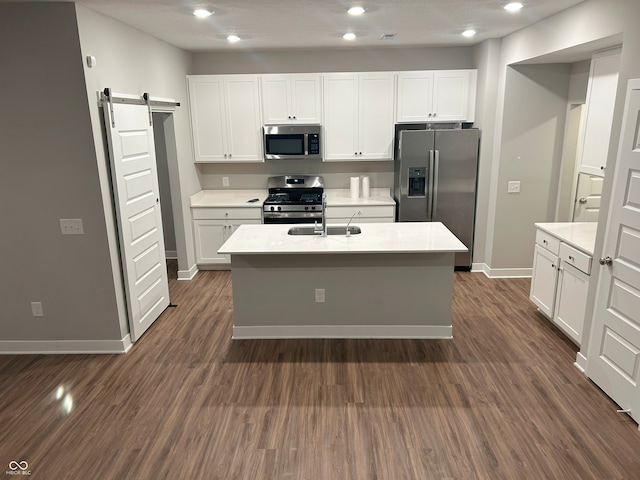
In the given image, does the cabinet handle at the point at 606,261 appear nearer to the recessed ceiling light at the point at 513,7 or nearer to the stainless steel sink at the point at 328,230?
the stainless steel sink at the point at 328,230

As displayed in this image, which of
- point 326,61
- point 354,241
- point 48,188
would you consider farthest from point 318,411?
point 326,61

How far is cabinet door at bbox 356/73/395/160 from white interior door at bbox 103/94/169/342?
2.60m

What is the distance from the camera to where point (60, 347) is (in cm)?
359

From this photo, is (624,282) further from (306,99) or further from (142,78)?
(142,78)

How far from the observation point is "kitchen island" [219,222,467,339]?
11.8ft

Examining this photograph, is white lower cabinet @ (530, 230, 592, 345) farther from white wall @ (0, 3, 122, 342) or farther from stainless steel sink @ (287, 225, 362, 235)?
white wall @ (0, 3, 122, 342)

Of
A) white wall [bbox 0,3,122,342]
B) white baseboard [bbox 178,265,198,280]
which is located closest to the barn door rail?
white wall [bbox 0,3,122,342]

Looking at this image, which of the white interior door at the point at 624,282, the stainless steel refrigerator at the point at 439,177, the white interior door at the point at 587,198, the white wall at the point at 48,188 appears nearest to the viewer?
the white interior door at the point at 624,282

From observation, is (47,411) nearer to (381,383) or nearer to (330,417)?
(330,417)

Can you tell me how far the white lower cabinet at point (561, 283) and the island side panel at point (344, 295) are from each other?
93cm

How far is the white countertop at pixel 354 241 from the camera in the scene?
11.0ft

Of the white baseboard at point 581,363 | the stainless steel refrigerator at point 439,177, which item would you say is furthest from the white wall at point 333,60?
the white baseboard at point 581,363

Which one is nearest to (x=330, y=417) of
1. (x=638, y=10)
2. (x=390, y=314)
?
(x=390, y=314)

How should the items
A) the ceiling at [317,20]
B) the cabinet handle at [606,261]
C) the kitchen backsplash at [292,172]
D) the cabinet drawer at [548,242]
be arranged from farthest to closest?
Result: 1. the kitchen backsplash at [292,172]
2. the cabinet drawer at [548,242]
3. the ceiling at [317,20]
4. the cabinet handle at [606,261]
